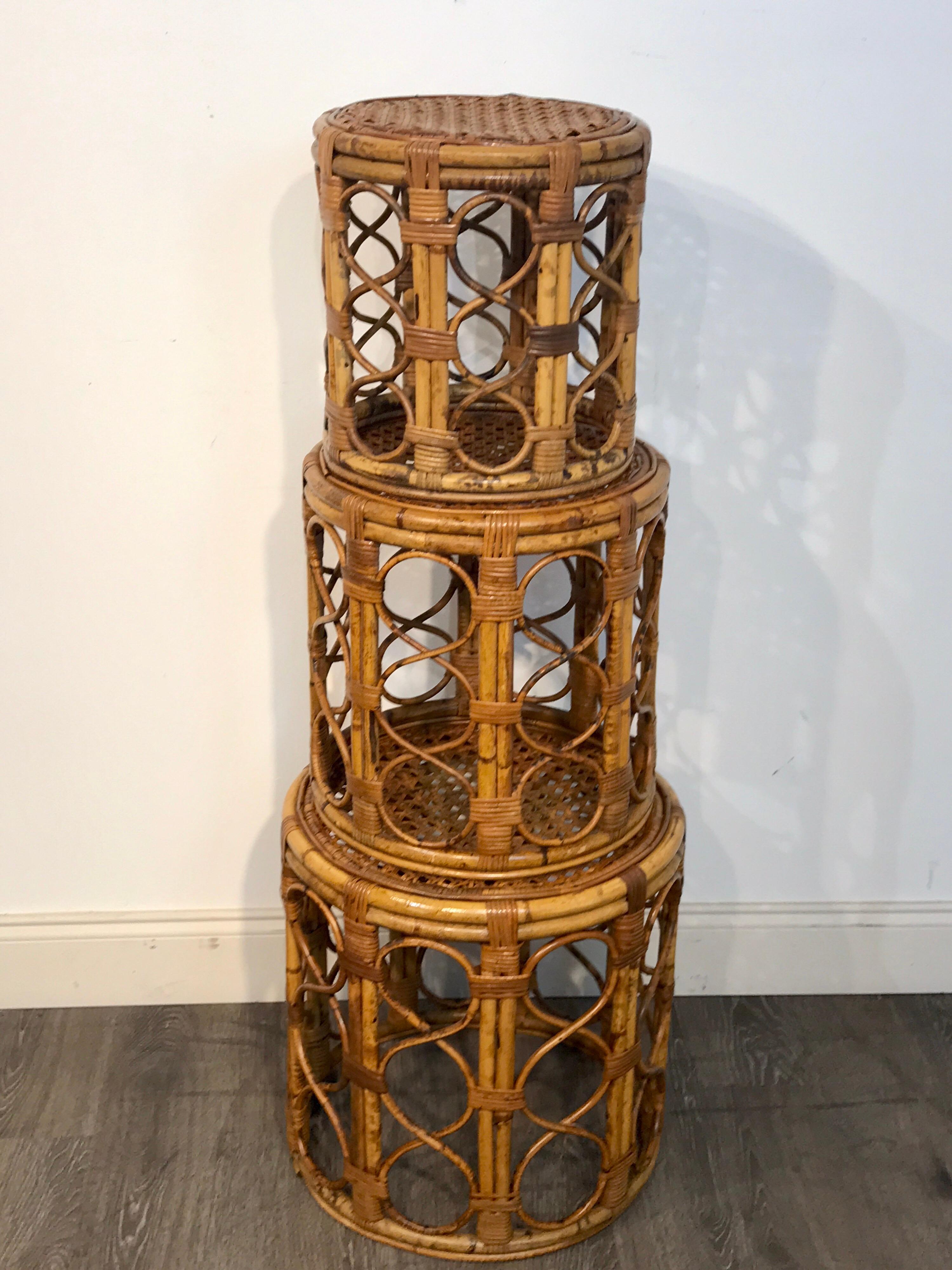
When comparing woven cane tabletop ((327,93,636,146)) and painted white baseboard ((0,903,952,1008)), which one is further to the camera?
painted white baseboard ((0,903,952,1008))

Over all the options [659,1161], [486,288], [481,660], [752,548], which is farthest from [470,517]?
[659,1161]

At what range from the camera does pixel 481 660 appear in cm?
140

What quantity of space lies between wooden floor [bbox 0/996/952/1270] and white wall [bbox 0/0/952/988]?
20 cm

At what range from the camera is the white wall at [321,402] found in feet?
5.31

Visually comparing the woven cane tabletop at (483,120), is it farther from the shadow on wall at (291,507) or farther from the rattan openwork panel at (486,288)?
the shadow on wall at (291,507)

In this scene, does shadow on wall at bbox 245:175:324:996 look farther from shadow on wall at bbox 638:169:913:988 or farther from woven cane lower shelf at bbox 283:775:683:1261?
shadow on wall at bbox 638:169:913:988

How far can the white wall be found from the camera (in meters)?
1.62

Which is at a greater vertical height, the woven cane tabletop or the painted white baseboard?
the woven cane tabletop

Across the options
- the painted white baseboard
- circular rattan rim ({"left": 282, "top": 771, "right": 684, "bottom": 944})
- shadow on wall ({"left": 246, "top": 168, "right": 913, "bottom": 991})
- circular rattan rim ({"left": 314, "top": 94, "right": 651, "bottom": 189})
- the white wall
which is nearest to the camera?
circular rattan rim ({"left": 314, "top": 94, "right": 651, "bottom": 189})

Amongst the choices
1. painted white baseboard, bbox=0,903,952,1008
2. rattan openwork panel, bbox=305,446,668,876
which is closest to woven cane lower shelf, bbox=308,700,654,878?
rattan openwork panel, bbox=305,446,668,876

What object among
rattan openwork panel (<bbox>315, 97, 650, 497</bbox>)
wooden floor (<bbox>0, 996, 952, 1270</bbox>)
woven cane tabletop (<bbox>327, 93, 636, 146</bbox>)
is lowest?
Result: wooden floor (<bbox>0, 996, 952, 1270</bbox>)

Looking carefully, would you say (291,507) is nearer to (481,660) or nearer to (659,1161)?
(481,660)

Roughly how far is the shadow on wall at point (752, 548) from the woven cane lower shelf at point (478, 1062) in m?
0.28

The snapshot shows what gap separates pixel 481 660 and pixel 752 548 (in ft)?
2.02
